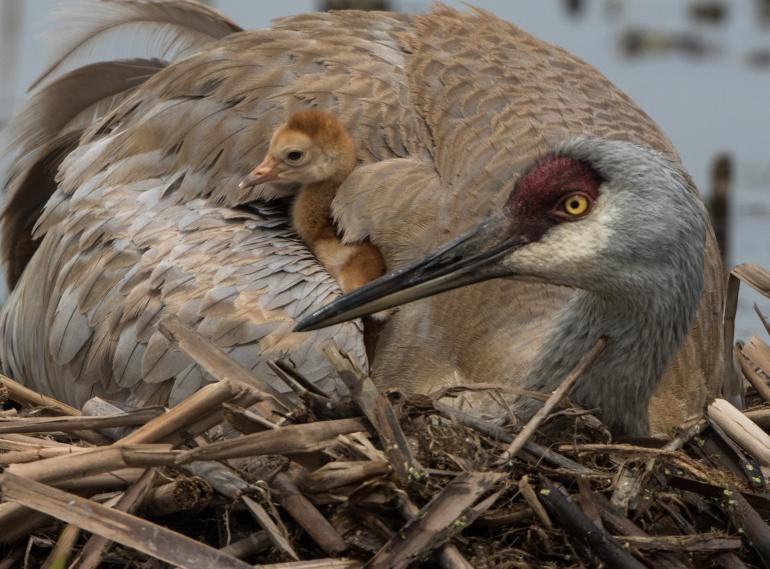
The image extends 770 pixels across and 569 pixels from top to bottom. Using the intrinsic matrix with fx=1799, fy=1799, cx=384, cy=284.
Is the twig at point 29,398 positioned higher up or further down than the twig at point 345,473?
further down

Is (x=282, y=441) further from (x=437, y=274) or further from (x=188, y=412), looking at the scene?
(x=437, y=274)

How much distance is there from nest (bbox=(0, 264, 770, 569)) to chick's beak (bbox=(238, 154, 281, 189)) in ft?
3.38

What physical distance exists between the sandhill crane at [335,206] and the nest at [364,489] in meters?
0.47

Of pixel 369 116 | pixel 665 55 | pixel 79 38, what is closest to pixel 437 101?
pixel 369 116

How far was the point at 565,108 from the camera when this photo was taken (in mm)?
5758

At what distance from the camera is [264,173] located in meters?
5.38

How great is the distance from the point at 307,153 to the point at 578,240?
40.3 inches

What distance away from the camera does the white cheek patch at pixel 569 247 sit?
15.0 feet

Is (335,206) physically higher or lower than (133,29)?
lower

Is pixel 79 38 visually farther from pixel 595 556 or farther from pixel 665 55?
pixel 665 55

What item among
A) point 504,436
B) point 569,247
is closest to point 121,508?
point 504,436

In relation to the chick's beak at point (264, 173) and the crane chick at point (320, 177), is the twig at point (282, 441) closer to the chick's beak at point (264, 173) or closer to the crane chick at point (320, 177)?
the crane chick at point (320, 177)

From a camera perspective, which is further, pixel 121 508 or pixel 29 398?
pixel 29 398

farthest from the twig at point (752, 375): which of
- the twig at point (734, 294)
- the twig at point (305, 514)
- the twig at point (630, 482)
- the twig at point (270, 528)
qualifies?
the twig at point (270, 528)
